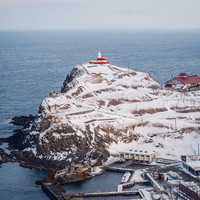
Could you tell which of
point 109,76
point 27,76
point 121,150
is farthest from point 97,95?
point 27,76

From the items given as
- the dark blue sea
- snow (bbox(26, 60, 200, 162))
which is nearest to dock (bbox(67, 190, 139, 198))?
the dark blue sea

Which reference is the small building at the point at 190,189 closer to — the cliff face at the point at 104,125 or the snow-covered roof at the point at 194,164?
the snow-covered roof at the point at 194,164

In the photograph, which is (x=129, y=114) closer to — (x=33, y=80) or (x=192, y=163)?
(x=192, y=163)

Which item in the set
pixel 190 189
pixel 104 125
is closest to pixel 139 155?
pixel 104 125

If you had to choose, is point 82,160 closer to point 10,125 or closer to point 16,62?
point 10,125

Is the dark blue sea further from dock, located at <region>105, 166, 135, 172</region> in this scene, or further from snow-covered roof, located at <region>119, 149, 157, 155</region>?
snow-covered roof, located at <region>119, 149, 157, 155</region>

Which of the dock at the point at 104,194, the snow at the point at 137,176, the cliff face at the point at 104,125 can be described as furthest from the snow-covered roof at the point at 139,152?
the dock at the point at 104,194

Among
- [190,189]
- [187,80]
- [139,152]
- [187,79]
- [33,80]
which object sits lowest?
[139,152]
